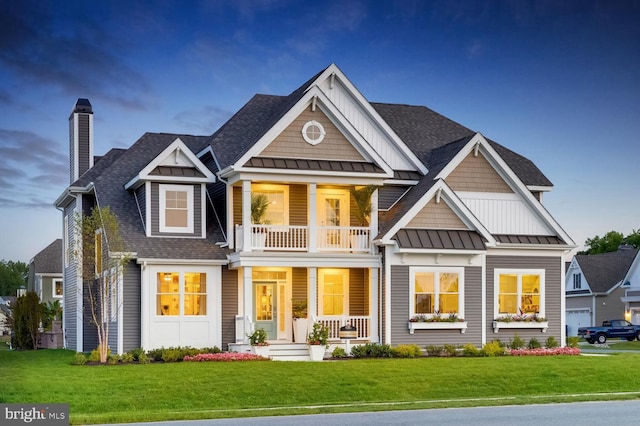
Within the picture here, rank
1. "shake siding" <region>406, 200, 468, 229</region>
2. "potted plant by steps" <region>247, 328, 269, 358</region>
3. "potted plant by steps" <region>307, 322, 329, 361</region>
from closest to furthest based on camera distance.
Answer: "potted plant by steps" <region>247, 328, 269, 358</region>, "potted plant by steps" <region>307, 322, 329, 361</region>, "shake siding" <region>406, 200, 468, 229</region>

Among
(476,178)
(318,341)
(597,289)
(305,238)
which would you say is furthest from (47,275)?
(318,341)

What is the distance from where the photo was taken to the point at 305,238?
33.4 metres

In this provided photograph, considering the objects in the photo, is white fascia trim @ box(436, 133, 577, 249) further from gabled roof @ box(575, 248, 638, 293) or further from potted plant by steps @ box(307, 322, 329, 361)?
gabled roof @ box(575, 248, 638, 293)

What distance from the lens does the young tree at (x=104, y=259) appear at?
30500 millimetres

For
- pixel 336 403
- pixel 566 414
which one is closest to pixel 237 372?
pixel 336 403

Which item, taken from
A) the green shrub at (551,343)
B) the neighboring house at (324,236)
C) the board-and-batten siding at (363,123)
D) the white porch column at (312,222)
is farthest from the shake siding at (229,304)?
the green shrub at (551,343)

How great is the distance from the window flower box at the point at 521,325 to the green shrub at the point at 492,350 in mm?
937

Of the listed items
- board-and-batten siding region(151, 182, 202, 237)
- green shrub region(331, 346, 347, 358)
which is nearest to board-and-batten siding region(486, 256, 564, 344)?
green shrub region(331, 346, 347, 358)

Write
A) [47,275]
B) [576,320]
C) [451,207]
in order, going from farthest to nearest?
[576,320] < [47,275] < [451,207]

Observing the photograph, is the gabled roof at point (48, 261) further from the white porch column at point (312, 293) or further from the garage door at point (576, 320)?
the white porch column at point (312, 293)

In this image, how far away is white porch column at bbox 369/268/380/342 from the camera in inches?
1305

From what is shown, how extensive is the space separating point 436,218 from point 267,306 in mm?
6941

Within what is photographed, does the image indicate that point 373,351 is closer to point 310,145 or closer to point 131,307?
point 310,145

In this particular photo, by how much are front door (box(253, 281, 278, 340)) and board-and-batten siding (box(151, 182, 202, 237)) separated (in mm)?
2962
